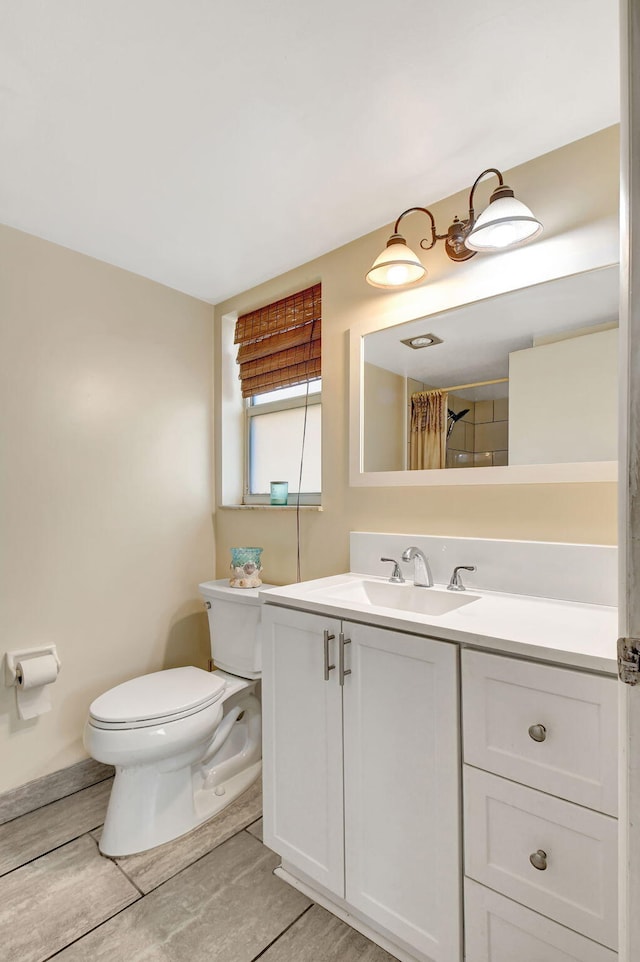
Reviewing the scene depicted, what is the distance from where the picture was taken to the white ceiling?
1070 mm

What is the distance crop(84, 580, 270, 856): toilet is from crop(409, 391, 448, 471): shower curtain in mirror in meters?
0.87

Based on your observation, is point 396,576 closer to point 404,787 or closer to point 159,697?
point 404,787

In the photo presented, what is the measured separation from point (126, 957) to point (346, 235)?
2.36 metres

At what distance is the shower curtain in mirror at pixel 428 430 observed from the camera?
1.66m

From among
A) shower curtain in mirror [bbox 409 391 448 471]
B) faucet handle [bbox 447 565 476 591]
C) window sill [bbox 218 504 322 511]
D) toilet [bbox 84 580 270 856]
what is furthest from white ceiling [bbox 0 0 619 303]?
toilet [bbox 84 580 270 856]

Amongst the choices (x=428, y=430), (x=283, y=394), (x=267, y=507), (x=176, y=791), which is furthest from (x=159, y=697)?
(x=283, y=394)

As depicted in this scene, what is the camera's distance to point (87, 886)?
4.71ft

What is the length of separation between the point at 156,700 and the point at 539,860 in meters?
1.24

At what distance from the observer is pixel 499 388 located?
5.00 feet

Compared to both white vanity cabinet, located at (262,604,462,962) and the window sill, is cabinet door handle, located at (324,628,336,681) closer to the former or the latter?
white vanity cabinet, located at (262,604,462,962)

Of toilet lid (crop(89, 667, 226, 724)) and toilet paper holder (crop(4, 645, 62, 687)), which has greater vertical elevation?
toilet paper holder (crop(4, 645, 62, 687))

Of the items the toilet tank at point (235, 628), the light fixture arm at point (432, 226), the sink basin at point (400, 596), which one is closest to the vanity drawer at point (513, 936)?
the sink basin at point (400, 596)

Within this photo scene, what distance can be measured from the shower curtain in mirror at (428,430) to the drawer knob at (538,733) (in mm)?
892

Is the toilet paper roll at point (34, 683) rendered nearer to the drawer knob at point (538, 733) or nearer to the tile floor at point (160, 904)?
the tile floor at point (160, 904)
